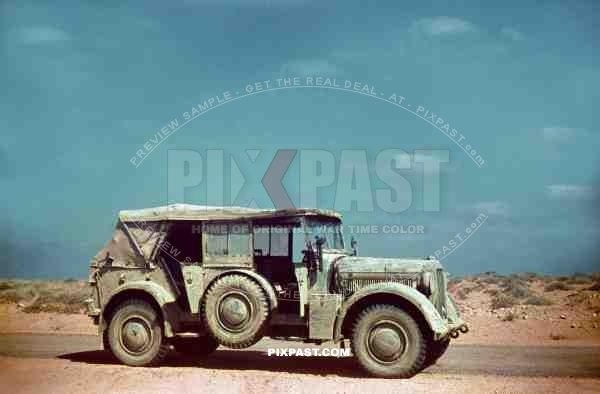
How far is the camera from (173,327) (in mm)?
12477

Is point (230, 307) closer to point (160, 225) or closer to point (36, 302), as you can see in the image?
point (160, 225)

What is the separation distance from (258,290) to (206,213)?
173cm

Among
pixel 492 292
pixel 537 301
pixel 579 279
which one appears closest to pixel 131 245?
pixel 537 301

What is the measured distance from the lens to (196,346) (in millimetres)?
14039

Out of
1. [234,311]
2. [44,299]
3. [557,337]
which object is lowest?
[44,299]

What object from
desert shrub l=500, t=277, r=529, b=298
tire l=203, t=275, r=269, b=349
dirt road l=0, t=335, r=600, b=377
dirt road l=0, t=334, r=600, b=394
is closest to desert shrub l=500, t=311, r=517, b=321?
desert shrub l=500, t=277, r=529, b=298

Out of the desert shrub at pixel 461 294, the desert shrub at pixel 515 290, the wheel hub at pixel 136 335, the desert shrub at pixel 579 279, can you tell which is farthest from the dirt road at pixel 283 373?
the desert shrub at pixel 579 279

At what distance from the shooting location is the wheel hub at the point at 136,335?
1258cm

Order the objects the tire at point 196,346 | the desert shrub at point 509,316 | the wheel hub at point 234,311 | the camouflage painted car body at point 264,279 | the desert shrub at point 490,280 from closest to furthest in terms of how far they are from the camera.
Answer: the camouflage painted car body at point 264,279 → the wheel hub at point 234,311 → the tire at point 196,346 → the desert shrub at point 509,316 → the desert shrub at point 490,280

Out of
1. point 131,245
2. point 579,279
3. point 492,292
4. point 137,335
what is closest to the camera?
point 137,335

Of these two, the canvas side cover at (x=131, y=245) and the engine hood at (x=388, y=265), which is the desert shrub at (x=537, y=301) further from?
the canvas side cover at (x=131, y=245)

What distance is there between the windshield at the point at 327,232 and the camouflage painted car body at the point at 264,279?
0.09 meters

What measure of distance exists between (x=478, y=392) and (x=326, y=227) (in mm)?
4062

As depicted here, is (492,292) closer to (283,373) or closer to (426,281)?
(426,281)
